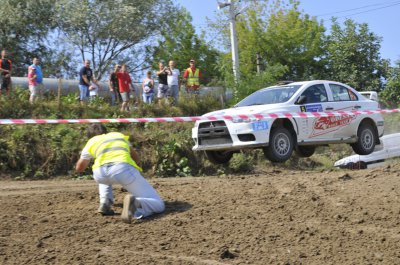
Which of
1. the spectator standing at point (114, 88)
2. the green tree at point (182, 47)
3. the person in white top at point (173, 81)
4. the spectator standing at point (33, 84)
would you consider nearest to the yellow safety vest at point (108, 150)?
the spectator standing at point (33, 84)

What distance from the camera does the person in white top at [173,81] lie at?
18.7 metres

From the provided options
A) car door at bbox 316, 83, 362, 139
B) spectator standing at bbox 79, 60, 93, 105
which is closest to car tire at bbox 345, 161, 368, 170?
car door at bbox 316, 83, 362, 139

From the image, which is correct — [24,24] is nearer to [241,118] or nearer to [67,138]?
[67,138]

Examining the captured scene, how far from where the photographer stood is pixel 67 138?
1594cm

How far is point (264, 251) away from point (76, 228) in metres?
2.64

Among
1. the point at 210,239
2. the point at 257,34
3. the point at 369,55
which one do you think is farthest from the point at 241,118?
the point at 257,34

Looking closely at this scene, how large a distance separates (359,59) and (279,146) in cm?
2491

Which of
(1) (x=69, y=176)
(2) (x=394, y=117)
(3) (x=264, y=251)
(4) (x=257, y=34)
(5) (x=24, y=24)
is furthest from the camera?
(4) (x=257, y=34)

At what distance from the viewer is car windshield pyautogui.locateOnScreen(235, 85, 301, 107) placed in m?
12.8

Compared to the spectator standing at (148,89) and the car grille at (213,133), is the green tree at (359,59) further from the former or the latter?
the car grille at (213,133)

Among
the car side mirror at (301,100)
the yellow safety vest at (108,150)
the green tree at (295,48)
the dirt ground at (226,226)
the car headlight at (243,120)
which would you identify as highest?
the green tree at (295,48)

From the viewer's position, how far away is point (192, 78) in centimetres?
1941

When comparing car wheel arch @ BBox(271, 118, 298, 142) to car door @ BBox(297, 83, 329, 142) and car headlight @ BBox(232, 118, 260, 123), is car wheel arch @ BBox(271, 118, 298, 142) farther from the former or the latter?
car headlight @ BBox(232, 118, 260, 123)

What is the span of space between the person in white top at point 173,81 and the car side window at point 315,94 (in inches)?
249
